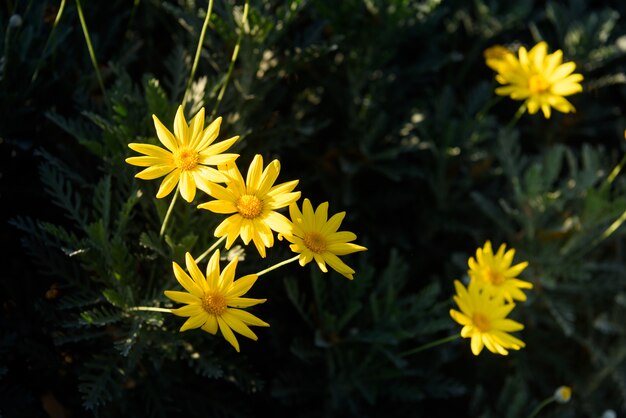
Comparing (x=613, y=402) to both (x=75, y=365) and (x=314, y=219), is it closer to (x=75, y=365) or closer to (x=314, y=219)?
(x=314, y=219)

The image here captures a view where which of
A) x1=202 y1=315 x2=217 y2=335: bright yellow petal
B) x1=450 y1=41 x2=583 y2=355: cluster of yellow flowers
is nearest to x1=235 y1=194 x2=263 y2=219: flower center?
x1=202 y1=315 x2=217 y2=335: bright yellow petal

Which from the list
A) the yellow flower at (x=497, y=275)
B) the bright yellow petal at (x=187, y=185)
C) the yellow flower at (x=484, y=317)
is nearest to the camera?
the bright yellow petal at (x=187, y=185)

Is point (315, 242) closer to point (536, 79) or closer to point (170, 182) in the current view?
point (170, 182)

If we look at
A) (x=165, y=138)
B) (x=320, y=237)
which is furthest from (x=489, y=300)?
(x=165, y=138)

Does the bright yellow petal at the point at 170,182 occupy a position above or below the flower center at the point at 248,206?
above

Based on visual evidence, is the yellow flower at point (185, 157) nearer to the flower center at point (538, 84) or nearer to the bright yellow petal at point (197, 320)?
the bright yellow petal at point (197, 320)

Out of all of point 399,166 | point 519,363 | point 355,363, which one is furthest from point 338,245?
point 519,363

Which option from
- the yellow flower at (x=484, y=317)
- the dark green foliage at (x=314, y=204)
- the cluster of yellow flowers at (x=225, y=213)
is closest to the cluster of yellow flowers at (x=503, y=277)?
the yellow flower at (x=484, y=317)
